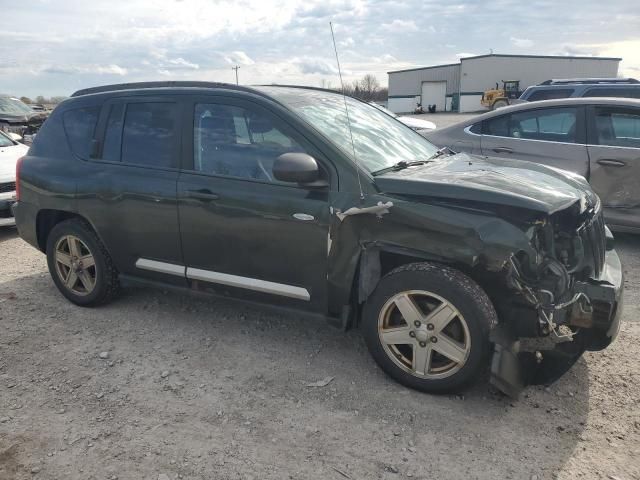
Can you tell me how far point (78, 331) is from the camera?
162 inches

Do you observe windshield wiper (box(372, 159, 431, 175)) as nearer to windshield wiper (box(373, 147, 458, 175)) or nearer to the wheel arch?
windshield wiper (box(373, 147, 458, 175))

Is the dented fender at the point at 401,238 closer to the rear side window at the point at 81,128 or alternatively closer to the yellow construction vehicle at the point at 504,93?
the rear side window at the point at 81,128

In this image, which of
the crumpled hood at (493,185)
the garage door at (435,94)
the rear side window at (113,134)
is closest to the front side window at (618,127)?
the crumpled hood at (493,185)

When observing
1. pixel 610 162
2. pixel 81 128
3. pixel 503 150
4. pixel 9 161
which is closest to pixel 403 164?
pixel 81 128

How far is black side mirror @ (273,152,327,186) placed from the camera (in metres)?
3.07

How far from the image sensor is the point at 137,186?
3914mm

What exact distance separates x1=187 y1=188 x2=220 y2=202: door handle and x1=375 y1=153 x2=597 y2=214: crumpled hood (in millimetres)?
1159

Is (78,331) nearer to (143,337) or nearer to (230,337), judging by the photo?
(143,337)

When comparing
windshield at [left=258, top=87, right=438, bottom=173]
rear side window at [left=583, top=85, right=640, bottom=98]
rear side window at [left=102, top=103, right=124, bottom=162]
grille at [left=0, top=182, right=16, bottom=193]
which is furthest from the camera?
rear side window at [left=583, top=85, right=640, bottom=98]

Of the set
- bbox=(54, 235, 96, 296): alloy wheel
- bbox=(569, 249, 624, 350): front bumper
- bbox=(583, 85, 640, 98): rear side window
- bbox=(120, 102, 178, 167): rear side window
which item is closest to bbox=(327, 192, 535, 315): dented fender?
bbox=(569, 249, 624, 350): front bumper

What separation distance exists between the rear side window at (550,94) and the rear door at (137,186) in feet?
25.5

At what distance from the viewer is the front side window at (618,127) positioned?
553cm

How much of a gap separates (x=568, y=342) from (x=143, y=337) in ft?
9.81

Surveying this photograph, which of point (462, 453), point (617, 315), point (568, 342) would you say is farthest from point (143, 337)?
point (617, 315)
